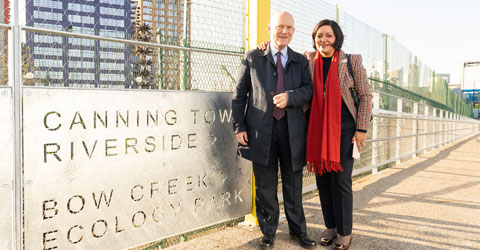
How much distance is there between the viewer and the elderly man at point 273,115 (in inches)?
111

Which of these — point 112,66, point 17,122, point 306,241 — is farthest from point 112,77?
point 306,241

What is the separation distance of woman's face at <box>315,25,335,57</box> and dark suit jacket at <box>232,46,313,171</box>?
0.16 meters

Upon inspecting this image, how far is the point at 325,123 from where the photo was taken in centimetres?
283

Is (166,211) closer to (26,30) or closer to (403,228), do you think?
(26,30)

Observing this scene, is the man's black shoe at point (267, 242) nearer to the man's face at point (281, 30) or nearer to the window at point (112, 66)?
the man's face at point (281, 30)

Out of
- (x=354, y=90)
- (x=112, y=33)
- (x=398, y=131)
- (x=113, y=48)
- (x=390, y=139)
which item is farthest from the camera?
(x=398, y=131)

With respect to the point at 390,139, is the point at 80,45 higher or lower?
higher

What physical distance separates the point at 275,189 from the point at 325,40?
1.20m

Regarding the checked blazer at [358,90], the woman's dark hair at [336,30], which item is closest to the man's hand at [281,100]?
the checked blazer at [358,90]

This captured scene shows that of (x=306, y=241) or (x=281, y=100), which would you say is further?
(x=306, y=241)

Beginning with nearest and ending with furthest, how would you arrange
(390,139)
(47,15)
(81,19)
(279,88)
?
1. (47,15)
2. (81,19)
3. (279,88)
4. (390,139)

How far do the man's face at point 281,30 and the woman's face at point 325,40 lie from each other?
9.0 inches

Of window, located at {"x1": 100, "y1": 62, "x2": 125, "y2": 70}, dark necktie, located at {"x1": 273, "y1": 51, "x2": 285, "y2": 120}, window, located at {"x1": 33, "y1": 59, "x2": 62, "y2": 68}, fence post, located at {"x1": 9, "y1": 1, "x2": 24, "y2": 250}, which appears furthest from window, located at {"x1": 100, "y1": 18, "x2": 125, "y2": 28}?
dark necktie, located at {"x1": 273, "y1": 51, "x2": 285, "y2": 120}

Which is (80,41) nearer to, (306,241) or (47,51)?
(47,51)
